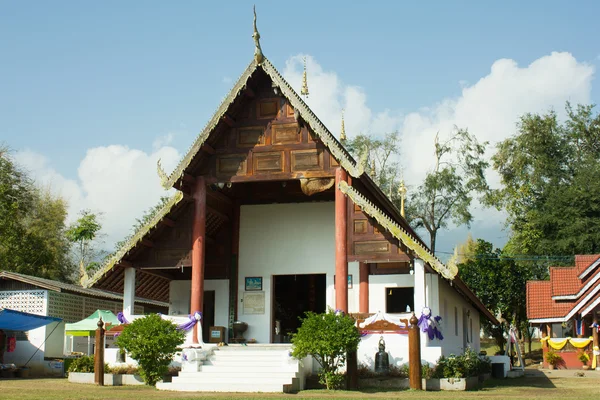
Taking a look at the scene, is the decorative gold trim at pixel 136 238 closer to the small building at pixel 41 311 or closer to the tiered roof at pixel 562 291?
the small building at pixel 41 311

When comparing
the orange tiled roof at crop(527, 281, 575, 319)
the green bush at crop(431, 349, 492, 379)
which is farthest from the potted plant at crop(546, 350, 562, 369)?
the green bush at crop(431, 349, 492, 379)

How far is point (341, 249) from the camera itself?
1781 cm

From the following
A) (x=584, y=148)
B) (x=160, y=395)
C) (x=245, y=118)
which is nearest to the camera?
(x=160, y=395)

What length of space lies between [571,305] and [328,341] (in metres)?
18.5

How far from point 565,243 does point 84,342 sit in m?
25.6

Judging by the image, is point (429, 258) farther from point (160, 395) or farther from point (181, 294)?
point (181, 294)

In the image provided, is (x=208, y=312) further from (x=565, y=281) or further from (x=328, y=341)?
(x=565, y=281)

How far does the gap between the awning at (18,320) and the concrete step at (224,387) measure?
9.25 m

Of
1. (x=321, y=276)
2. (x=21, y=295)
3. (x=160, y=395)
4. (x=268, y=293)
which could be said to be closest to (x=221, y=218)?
(x=268, y=293)

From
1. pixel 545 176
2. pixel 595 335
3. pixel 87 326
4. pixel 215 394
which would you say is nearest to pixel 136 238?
pixel 87 326

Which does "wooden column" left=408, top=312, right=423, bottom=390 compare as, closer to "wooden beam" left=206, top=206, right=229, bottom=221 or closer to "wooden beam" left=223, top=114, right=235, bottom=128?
"wooden beam" left=223, top=114, right=235, bottom=128

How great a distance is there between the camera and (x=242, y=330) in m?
21.1

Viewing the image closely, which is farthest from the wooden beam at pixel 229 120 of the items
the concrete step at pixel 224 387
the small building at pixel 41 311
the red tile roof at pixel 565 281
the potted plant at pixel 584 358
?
the red tile roof at pixel 565 281

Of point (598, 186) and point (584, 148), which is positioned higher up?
point (584, 148)
